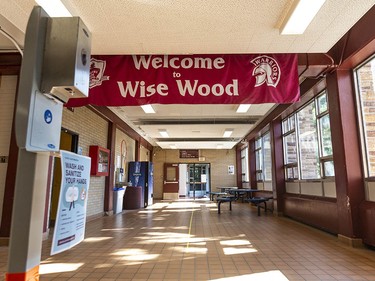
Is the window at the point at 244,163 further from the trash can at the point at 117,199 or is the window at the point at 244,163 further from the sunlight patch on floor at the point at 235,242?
the sunlight patch on floor at the point at 235,242

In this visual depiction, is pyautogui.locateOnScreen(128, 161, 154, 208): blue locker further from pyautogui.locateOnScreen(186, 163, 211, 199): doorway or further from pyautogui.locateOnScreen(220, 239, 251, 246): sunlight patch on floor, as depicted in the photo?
pyautogui.locateOnScreen(220, 239, 251, 246): sunlight patch on floor

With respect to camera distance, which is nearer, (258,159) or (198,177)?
(258,159)

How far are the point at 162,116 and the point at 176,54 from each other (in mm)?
4991

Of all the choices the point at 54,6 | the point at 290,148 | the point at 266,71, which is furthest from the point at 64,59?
the point at 290,148

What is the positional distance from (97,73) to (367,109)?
4.64 m

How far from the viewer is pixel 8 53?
15.9 ft

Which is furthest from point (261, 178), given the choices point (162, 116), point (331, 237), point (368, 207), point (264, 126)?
point (368, 207)

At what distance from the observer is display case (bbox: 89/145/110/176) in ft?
24.7

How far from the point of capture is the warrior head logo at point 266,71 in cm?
425

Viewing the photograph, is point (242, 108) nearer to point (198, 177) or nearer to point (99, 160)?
point (99, 160)

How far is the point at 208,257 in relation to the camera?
156 inches

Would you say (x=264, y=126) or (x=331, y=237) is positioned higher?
(x=264, y=126)

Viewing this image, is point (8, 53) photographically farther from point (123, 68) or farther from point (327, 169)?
point (327, 169)

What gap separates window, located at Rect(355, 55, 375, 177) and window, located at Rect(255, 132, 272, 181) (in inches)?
213
